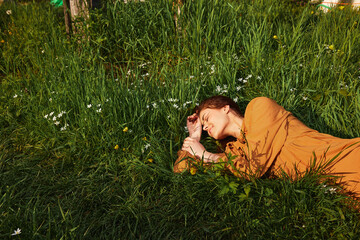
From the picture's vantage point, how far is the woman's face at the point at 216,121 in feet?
8.41

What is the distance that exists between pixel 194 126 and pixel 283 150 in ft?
2.57

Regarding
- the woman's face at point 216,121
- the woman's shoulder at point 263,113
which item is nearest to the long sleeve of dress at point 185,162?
the woman's face at point 216,121

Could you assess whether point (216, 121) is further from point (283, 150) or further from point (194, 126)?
point (283, 150)

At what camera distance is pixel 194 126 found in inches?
108

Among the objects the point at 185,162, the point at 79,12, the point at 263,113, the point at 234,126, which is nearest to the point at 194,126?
the point at 234,126

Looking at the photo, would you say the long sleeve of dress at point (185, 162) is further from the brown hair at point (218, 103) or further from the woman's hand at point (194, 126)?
the brown hair at point (218, 103)

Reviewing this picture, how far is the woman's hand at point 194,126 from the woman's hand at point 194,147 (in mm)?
147

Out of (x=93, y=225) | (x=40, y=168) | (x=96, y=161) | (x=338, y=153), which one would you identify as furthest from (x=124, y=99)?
(x=338, y=153)

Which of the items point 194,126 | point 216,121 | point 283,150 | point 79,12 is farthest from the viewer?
point 79,12

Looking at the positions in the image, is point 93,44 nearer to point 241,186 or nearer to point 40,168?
point 40,168

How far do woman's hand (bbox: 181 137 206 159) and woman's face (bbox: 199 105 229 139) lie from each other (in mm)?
163

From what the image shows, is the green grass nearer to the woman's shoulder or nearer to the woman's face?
the woman's face

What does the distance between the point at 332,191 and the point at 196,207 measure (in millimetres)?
851

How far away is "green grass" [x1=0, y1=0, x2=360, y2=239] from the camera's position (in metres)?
2.04
